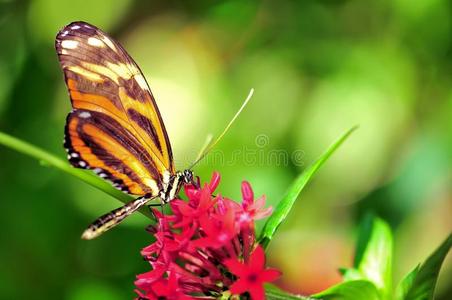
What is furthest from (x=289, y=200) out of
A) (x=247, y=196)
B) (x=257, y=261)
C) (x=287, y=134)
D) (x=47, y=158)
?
(x=287, y=134)

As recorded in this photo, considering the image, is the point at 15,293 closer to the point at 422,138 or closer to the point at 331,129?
the point at 331,129

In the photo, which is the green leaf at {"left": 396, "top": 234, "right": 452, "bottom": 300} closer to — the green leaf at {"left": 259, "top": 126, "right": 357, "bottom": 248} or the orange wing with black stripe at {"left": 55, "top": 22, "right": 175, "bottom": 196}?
the green leaf at {"left": 259, "top": 126, "right": 357, "bottom": 248}

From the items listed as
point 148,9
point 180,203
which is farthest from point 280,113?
point 180,203

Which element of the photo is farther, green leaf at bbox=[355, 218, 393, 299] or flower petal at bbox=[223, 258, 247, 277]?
green leaf at bbox=[355, 218, 393, 299]

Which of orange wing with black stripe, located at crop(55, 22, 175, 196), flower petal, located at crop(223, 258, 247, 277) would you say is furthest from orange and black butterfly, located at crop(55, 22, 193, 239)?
flower petal, located at crop(223, 258, 247, 277)

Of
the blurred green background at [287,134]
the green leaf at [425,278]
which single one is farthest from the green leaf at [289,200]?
the blurred green background at [287,134]

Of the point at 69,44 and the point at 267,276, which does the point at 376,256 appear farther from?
the point at 69,44

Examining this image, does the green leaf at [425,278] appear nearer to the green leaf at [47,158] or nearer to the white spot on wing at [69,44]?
the green leaf at [47,158]
